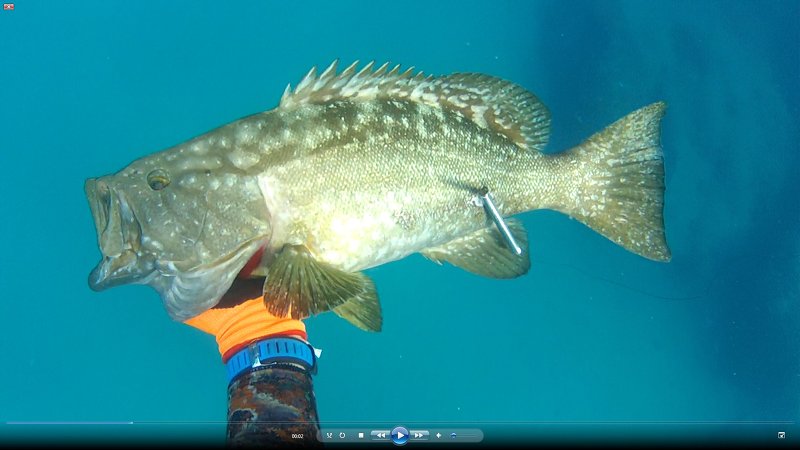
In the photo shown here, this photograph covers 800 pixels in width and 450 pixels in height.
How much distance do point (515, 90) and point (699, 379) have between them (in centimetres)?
298

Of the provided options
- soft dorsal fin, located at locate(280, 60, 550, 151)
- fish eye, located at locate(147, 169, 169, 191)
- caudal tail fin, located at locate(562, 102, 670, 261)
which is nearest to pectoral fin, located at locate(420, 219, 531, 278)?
caudal tail fin, located at locate(562, 102, 670, 261)

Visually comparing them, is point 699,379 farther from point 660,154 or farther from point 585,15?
point 585,15

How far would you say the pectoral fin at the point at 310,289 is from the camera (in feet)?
5.70

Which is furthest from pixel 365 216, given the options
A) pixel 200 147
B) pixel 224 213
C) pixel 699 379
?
pixel 699 379

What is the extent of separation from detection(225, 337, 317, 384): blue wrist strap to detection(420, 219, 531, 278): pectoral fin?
789 millimetres

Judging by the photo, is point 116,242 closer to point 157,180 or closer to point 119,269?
point 119,269

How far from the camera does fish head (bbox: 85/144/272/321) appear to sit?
A: 1.75 m

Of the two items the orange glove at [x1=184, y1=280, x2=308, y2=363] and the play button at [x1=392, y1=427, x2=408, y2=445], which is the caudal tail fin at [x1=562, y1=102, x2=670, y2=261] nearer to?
the play button at [x1=392, y1=427, x2=408, y2=445]

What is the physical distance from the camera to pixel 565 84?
409 cm

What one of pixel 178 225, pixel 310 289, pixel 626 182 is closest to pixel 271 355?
pixel 310 289

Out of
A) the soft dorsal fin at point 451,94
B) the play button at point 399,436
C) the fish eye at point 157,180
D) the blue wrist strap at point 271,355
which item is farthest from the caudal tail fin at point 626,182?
the fish eye at point 157,180

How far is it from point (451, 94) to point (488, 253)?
2.19 ft

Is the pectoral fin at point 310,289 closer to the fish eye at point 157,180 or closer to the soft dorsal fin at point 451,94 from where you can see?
the fish eye at point 157,180

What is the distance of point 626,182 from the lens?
7.55 ft
